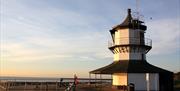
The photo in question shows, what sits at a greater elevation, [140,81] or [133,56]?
[133,56]

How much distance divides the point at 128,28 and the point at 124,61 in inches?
150

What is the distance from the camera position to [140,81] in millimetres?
35312

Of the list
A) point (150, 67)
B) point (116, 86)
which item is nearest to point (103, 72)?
point (116, 86)

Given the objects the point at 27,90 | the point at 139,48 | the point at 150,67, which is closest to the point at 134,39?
the point at 139,48

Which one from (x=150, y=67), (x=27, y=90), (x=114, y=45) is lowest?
(x=27, y=90)

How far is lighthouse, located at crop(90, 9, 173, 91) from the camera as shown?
35031 mm

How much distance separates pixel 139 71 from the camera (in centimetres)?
3419

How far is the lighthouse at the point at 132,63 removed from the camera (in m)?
35.0

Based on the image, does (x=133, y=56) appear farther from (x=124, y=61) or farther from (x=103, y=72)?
(x=103, y=72)

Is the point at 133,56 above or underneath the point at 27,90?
above

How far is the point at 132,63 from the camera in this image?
36.2 m

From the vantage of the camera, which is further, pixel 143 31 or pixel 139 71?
pixel 143 31

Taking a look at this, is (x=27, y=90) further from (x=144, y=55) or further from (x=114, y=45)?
(x=144, y=55)

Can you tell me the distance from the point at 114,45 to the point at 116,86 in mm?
5076
